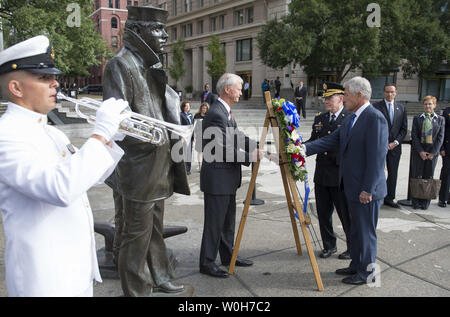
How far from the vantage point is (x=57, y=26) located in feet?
57.7

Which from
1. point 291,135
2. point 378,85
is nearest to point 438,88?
point 378,85

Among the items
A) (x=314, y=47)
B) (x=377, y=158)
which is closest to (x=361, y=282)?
(x=377, y=158)

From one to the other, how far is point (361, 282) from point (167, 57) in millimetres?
49852

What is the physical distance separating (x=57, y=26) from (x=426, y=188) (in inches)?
706

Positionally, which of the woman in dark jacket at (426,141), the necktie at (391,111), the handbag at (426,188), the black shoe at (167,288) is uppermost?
the necktie at (391,111)

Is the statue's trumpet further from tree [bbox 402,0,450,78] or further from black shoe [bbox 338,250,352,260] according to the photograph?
tree [bbox 402,0,450,78]

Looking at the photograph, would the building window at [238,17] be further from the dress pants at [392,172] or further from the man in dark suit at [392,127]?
the dress pants at [392,172]

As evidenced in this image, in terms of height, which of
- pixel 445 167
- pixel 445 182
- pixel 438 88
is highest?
pixel 438 88

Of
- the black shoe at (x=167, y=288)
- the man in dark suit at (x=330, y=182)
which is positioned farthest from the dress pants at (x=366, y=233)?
the black shoe at (x=167, y=288)

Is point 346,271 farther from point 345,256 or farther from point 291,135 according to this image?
point 291,135

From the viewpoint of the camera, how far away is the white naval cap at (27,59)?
1.70m

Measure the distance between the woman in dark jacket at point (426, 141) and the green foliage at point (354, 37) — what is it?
50.2ft
